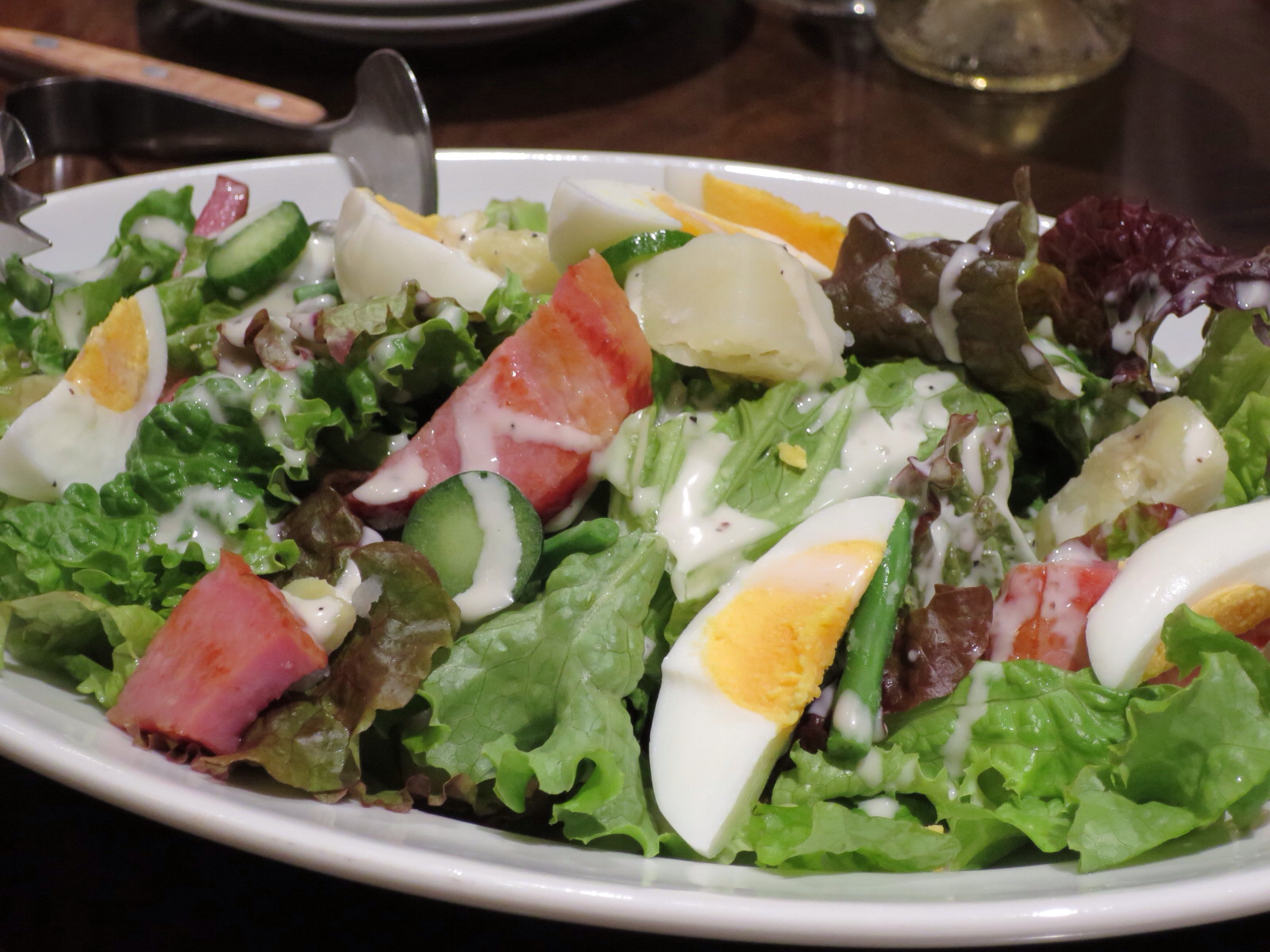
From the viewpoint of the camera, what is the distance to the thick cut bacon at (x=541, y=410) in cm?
158

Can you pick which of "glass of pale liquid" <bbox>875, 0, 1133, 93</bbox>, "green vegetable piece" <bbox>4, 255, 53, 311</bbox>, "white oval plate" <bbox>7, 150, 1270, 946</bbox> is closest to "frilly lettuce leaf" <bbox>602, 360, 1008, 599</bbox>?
"white oval plate" <bbox>7, 150, 1270, 946</bbox>

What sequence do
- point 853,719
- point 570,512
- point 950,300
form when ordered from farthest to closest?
point 950,300, point 570,512, point 853,719

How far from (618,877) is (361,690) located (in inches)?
16.1

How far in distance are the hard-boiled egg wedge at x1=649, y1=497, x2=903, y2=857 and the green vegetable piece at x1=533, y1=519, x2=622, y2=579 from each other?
0.17m

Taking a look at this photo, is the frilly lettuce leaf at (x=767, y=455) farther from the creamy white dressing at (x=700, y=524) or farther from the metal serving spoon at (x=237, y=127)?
the metal serving spoon at (x=237, y=127)

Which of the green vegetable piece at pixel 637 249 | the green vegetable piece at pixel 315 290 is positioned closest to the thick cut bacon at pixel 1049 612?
the green vegetable piece at pixel 637 249

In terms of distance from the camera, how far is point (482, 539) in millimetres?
1476

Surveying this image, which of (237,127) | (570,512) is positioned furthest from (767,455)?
(237,127)

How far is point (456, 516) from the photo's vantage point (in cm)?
148

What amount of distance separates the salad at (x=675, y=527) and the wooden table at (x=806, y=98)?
1.56m

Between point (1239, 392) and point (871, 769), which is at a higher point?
point (1239, 392)

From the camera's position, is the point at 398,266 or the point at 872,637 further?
the point at 398,266

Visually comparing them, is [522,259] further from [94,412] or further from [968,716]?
[968,716]

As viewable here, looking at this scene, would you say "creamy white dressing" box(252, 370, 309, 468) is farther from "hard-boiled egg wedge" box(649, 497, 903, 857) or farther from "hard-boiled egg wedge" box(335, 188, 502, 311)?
"hard-boiled egg wedge" box(649, 497, 903, 857)
